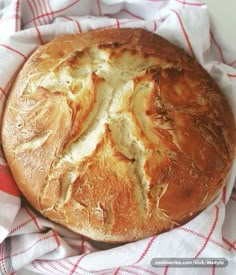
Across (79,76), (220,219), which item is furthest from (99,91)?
(220,219)

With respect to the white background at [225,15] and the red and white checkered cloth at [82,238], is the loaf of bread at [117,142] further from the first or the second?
the white background at [225,15]

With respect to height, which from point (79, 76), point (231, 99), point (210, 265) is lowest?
point (210, 265)

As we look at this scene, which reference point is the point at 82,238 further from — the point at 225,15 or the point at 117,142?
the point at 225,15

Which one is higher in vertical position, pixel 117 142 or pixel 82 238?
pixel 117 142

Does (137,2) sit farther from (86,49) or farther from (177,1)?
(86,49)

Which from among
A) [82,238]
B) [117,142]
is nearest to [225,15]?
[117,142]

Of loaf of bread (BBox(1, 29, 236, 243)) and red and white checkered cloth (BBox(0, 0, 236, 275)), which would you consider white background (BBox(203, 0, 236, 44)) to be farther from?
loaf of bread (BBox(1, 29, 236, 243))

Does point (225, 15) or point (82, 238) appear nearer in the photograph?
point (82, 238)
